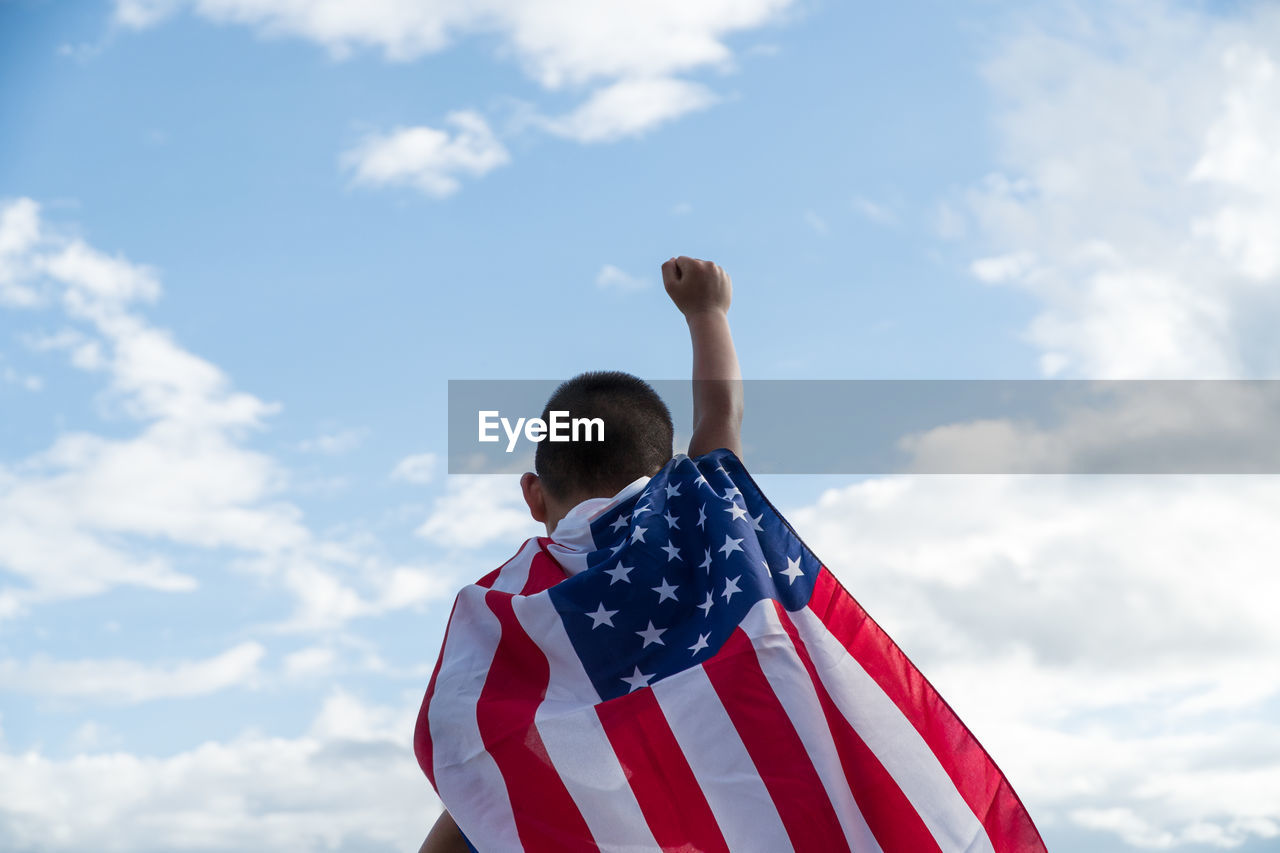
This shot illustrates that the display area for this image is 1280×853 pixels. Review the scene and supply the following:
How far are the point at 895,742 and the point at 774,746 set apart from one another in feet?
1.78

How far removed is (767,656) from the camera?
4.70m

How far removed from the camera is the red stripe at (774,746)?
442 centimetres

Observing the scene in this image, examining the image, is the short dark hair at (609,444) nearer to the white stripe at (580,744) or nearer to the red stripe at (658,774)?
the white stripe at (580,744)

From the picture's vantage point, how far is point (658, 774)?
468cm

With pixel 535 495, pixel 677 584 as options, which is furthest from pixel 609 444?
pixel 677 584

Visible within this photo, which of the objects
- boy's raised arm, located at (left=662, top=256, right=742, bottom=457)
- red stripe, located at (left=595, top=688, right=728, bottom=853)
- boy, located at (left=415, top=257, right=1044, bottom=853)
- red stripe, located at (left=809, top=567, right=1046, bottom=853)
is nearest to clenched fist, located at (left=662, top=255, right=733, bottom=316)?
boy's raised arm, located at (left=662, top=256, right=742, bottom=457)

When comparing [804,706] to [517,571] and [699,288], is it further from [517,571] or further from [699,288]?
[699,288]

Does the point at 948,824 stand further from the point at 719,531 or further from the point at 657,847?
the point at 719,531

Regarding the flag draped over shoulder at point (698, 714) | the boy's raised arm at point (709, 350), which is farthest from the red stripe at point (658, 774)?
the boy's raised arm at point (709, 350)

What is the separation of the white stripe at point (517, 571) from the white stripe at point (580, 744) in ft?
1.03

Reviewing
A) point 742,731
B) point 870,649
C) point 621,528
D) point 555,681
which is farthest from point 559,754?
point 870,649

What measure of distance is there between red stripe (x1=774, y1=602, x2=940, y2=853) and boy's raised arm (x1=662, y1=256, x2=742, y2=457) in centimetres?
125

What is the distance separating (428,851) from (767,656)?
80.6 inches

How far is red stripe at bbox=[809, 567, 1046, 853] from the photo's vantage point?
471 centimetres
